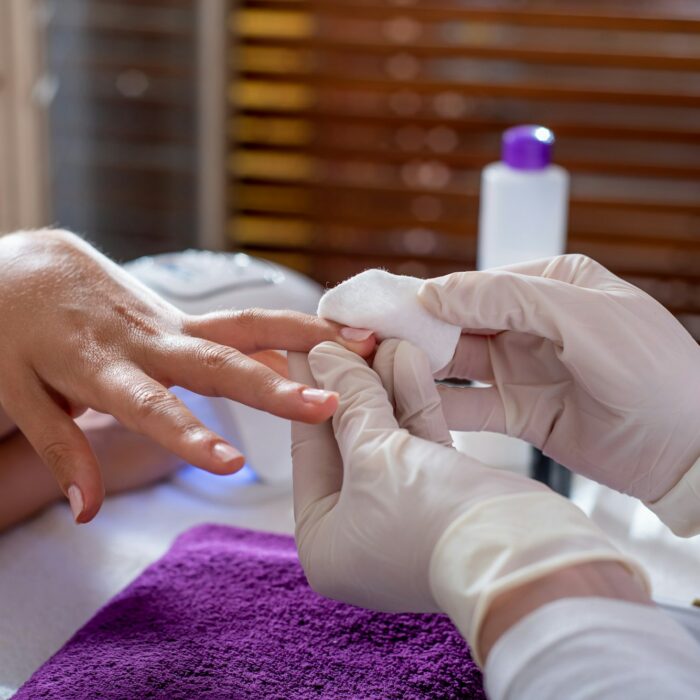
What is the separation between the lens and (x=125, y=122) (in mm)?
2584

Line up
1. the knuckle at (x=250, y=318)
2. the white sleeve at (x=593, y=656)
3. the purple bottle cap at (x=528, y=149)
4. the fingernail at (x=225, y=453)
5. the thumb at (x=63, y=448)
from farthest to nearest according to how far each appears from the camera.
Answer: the purple bottle cap at (x=528, y=149) < the knuckle at (x=250, y=318) < the thumb at (x=63, y=448) < the fingernail at (x=225, y=453) < the white sleeve at (x=593, y=656)

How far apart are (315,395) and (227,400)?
511 mm

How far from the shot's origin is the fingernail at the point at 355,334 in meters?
0.78

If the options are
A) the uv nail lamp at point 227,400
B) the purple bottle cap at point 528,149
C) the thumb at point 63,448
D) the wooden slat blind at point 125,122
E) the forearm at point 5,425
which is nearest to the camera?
the thumb at point 63,448

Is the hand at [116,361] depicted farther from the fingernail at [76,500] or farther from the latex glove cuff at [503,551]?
the latex glove cuff at [503,551]

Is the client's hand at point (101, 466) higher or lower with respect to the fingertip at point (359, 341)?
lower

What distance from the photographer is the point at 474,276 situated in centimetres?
76

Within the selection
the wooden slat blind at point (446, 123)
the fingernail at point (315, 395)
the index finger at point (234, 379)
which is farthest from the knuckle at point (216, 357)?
the wooden slat blind at point (446, 123)

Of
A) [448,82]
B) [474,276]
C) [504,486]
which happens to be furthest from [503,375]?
[448,82]

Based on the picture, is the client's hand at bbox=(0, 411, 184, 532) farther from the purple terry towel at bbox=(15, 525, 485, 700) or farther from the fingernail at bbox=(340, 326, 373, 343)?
the fingernail at bbox=(340, 326, 373, 343)

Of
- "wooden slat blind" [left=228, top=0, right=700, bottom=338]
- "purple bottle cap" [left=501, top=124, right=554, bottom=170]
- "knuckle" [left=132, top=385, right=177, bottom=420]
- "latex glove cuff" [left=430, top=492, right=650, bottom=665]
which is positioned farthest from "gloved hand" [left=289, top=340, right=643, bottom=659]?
"wooden slat blind" [left=228, top=0, right=700, bottom=338]

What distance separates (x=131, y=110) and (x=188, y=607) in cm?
202

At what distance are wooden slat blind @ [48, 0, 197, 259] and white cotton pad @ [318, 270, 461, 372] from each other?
1.67m

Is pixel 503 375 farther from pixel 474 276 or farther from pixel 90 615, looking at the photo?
pixel 90 615
